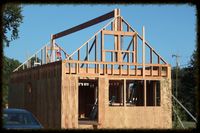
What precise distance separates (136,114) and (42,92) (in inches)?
209

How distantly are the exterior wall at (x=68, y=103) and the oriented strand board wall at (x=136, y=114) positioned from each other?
1309mm

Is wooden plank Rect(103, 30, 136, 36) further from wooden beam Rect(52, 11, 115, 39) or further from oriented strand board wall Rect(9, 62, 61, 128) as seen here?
oriented strand board wall Rect(9, 62, 61, 128)

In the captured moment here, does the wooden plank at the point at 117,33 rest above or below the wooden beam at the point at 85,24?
below

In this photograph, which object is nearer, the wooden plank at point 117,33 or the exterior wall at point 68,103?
the exterior wall at point 68,103

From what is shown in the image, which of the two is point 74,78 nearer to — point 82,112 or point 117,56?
point 117,56

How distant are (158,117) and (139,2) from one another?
14.9 metres

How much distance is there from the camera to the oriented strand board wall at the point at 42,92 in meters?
18.4

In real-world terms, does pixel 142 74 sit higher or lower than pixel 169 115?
higher

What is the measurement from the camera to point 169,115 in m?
19.8

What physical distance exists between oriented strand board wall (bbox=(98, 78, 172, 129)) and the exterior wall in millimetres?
1309

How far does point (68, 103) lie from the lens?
1784 cm

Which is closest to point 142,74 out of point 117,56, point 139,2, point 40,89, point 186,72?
point 117,56

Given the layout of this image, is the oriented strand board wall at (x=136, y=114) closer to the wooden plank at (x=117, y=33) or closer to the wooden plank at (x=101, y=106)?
the wooden plank at (x=101, y=106)

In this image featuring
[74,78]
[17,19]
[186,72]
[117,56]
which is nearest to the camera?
[74,78]
